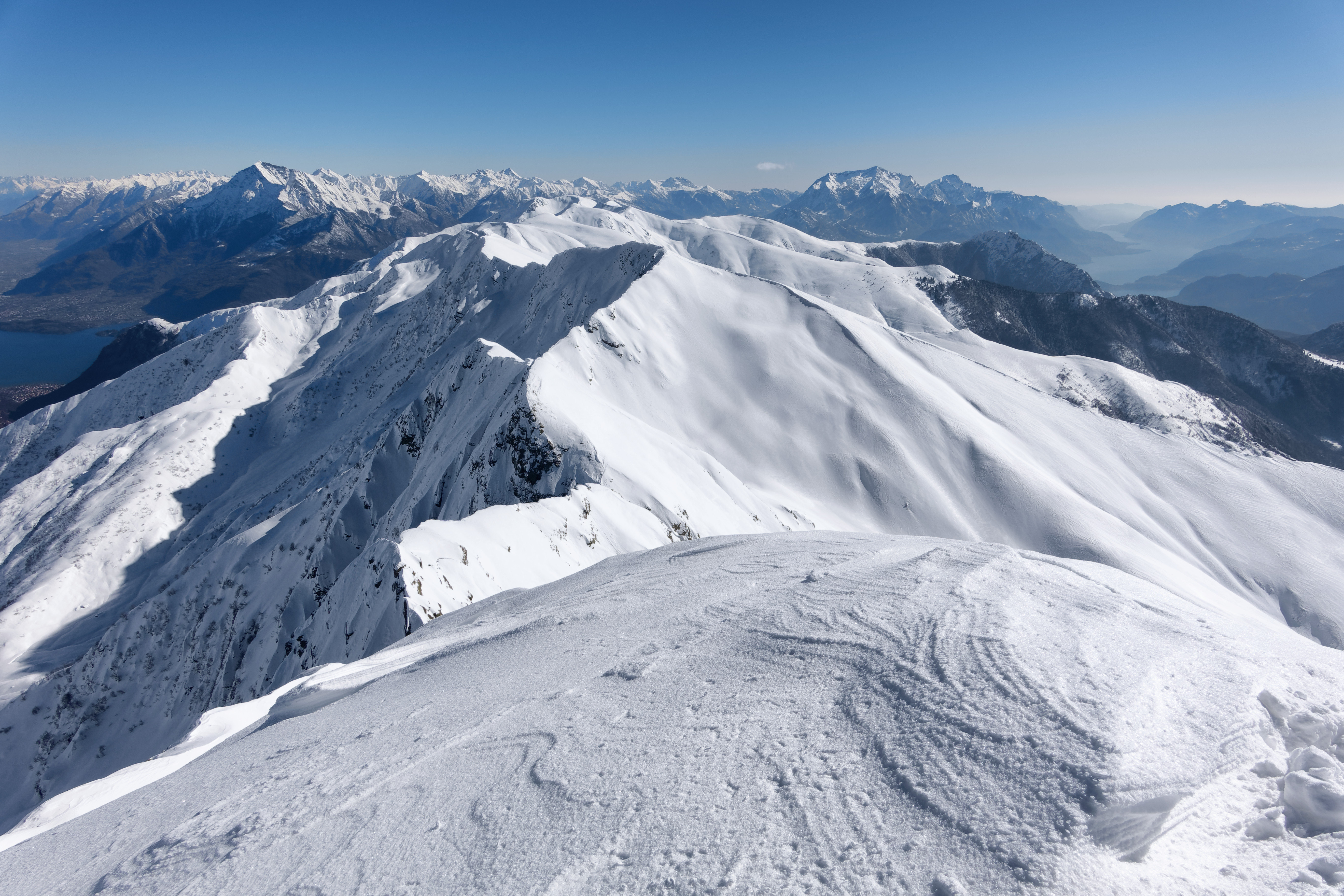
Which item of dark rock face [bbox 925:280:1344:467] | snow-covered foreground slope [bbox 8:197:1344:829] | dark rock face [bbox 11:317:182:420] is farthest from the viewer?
dark rock face [bbox 11:317:182:420]

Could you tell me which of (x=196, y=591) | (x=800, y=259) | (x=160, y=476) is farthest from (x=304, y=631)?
(x=800, y=259)

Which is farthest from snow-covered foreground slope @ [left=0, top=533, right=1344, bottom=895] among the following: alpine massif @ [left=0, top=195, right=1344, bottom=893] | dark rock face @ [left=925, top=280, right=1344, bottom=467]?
dark rock face @ [left=925, top=280, right=1344, bottom=467]

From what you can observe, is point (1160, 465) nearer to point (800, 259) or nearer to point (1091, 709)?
point (1091, 709)


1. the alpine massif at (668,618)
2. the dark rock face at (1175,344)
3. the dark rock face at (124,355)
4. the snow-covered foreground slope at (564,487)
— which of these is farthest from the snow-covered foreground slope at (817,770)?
the dark rock face at (124,355)

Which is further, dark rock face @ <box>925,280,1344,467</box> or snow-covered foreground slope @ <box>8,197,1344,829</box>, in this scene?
dark rock face @ <box>925,280,1344,467</box>

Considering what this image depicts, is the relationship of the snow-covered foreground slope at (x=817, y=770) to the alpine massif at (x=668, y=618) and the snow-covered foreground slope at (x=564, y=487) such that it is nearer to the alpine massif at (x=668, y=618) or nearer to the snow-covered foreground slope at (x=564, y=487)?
the alpine massif at (x=668, y=618)

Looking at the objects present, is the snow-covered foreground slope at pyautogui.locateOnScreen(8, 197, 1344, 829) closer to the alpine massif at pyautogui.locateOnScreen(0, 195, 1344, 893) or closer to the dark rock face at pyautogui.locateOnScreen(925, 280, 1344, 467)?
the alpine massif at pyautogui.locateOnScreen(0, 195, 1344, 893)
